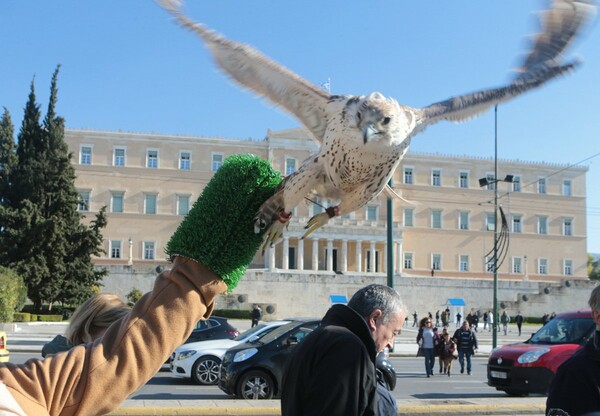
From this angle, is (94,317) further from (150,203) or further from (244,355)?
(150,203)

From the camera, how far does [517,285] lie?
62250 millimetres

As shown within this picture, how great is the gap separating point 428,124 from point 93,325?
1.97 meters

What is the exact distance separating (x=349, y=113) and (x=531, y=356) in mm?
10899

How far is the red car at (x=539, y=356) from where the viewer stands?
37.3ft

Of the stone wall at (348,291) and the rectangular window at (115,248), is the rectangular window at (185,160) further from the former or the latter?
the stone wall at (348,291)

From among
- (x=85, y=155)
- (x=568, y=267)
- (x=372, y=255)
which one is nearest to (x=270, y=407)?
(x=85, y=155)

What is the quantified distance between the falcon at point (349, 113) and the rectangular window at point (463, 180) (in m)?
71.7

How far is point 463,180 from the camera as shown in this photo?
73000 millimetres

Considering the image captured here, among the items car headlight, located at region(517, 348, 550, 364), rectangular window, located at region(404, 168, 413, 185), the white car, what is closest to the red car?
car headlight, located at region(517, 348, 550, 364)

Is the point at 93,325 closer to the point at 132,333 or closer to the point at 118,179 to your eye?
the point at 132,333

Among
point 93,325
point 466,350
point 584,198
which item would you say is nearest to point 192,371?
point 466,350

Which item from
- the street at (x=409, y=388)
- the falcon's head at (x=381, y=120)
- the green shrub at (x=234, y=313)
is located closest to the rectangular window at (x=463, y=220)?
the green shrub at (x=234, y=313)

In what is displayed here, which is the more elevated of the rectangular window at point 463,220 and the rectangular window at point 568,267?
the rectangular window at point 463,220

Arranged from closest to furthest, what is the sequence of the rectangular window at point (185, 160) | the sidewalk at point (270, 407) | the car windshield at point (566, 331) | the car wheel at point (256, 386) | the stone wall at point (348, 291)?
1. the sidewalk at point (270, 407)
2. the car wheel at point (256, 386)
3. the car windshield at point (566, 331)
4. the stone wall at point (348, 291)
5. the rectangular window at point (185, 160)
